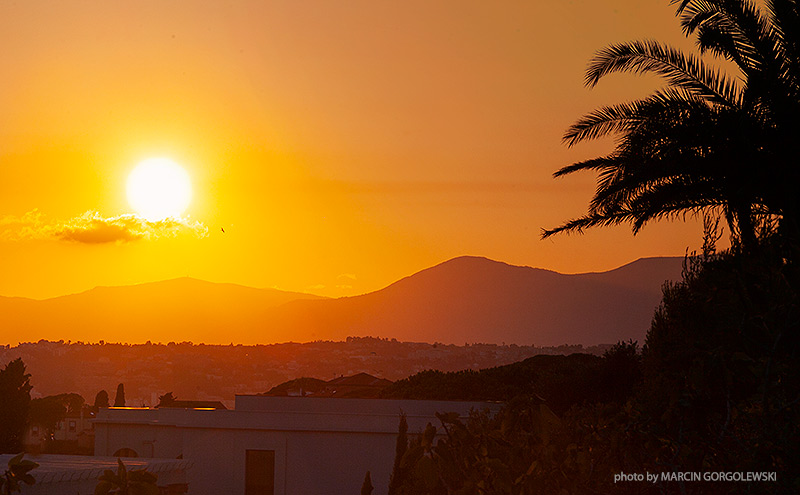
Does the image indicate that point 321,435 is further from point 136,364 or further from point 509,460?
point 136,364

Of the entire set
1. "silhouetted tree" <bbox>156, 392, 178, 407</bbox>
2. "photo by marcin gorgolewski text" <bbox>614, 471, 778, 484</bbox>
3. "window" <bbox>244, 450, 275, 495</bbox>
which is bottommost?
"window" <bbox>244, 450, 275, 495</bbox>

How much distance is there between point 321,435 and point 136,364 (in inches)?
6466

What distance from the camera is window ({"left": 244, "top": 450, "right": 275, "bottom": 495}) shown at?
38.2 meters

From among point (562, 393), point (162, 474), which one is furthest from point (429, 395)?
point (162, 474)

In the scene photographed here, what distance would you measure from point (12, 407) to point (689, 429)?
55.5m

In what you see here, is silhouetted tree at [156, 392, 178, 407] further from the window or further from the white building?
the window

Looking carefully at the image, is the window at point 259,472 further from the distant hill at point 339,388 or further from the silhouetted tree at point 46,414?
the silhouetted tree at point 46,414

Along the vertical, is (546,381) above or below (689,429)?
above

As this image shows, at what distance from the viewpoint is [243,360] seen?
18738 centimetres

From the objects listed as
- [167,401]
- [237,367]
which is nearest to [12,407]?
[167,401]

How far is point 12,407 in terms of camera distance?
55.6 m

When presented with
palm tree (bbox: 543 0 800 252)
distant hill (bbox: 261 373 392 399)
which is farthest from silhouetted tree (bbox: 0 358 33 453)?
palm tree (bbox: 543 0 800 252)

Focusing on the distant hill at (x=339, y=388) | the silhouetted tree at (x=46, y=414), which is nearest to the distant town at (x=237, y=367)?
the silhouetted tree at (x=46, y=414)

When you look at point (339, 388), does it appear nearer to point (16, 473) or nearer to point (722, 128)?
point (722, 128)
